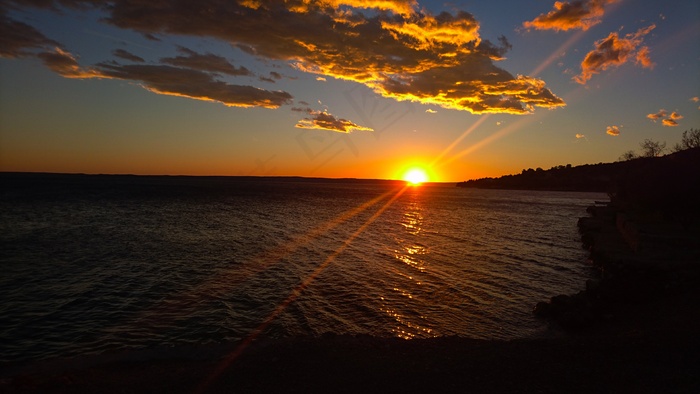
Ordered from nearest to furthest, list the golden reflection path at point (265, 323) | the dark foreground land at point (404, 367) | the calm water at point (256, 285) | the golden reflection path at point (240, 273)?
the dark foreground land at point (404, 367), the golden reflection path at point (265, 323), the calm water at point (256, 285), the golden reflection path at point (240, 273)

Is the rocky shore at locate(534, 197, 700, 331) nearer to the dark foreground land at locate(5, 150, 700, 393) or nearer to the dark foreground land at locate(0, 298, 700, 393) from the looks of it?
the dark foreground land at locate(5, 150, 700, 393)

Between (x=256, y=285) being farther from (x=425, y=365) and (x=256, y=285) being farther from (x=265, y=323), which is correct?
(x=425, y=365)

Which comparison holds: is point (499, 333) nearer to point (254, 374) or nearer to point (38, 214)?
point (254, 374)

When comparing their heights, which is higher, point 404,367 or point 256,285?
point 404,367

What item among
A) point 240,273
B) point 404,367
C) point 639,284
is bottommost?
point 240,273

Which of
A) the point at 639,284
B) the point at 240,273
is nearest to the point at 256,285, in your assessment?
the point at 240,273

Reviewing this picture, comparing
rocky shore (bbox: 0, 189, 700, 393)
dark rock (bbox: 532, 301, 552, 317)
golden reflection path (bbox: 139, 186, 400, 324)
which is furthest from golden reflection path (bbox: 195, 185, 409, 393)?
dark rock (bbox: 532, 301, 552, 317)

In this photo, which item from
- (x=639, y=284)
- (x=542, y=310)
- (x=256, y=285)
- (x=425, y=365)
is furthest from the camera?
(x=256, y=285)

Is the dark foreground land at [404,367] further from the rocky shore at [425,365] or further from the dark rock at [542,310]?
the dark rock at [542,310]

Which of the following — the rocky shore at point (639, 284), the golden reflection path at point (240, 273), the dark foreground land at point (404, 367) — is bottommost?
the golden reflection path at point (240, 273)

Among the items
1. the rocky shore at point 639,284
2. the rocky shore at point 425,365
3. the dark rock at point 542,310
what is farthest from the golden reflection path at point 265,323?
the rocky shore at point 639,284

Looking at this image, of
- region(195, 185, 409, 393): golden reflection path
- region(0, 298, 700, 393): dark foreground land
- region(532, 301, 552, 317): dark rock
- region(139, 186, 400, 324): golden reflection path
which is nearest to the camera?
region(0, 298, 700, 393): dark foreground land

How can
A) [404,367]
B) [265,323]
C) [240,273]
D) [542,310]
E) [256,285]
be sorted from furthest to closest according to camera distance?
[240,273] → [256,285] → [542,310] → [265,323] → [404,367]

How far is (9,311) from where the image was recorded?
19.5 metres
